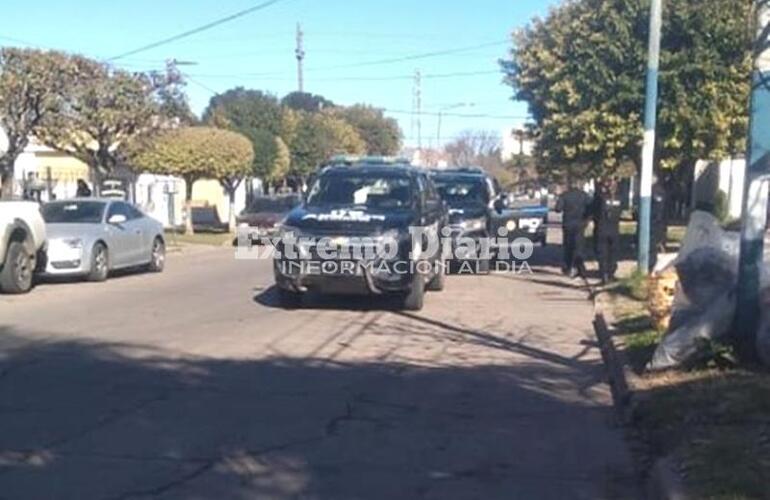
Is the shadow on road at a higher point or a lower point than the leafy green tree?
lower

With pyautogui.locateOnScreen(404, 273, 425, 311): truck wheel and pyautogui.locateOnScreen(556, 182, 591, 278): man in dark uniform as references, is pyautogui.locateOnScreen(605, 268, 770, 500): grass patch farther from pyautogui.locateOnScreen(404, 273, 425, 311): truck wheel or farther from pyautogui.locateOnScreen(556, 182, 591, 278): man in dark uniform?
pyautogui.locateOnScreen(556, 182, 591, 278): man in dark uniform

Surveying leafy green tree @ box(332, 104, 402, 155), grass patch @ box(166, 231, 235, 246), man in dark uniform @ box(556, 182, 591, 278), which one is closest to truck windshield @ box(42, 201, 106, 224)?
man in dark uniform @ box(556, 182, 591, 278)

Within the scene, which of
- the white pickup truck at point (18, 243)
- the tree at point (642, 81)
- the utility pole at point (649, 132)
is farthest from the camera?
the tree at point (642, 81)

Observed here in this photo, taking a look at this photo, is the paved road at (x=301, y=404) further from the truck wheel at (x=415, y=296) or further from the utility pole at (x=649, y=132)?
the utility pole at (x=649, y=132)

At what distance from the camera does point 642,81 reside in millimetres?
22609

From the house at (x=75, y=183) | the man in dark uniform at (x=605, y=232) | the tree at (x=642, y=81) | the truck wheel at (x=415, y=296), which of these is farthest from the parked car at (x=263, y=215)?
the truck wheel at (x=415, y=296)

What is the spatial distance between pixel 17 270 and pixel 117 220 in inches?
147

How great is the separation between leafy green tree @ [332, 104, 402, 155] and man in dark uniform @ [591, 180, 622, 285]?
6886 cm

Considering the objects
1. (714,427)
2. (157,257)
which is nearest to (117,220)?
(157,257)

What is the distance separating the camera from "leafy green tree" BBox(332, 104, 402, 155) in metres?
92.8

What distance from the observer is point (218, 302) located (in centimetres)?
1780

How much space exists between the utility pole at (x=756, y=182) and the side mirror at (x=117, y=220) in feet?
45.4

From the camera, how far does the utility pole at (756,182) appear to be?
10.6m

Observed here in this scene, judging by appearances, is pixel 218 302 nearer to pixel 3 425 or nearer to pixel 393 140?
pixel 3 425
